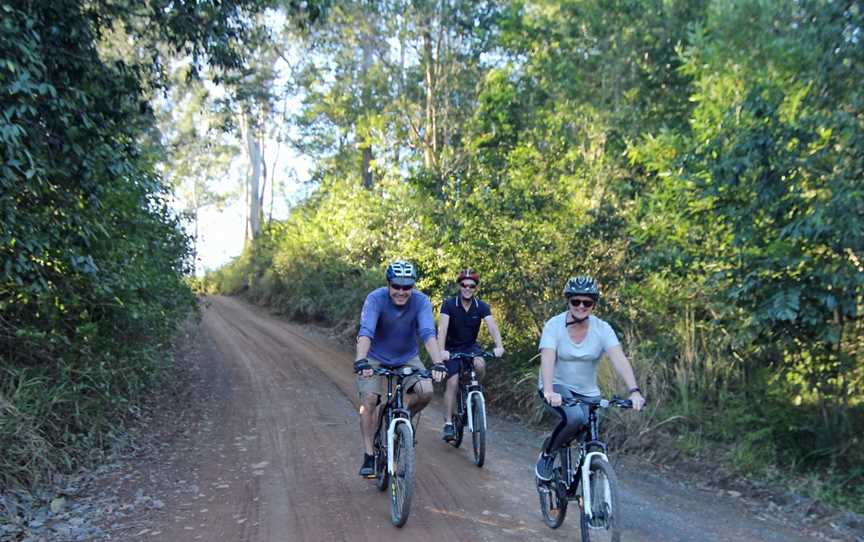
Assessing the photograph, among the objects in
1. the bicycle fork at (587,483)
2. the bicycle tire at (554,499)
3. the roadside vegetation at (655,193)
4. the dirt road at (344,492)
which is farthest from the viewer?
the roadside vegetation at (655,193)

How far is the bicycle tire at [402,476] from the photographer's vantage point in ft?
17.3

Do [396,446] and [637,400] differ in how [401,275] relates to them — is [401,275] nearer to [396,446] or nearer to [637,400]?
[396,446]

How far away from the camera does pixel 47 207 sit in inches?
280

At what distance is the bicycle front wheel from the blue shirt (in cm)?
191

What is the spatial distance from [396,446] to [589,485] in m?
1.67

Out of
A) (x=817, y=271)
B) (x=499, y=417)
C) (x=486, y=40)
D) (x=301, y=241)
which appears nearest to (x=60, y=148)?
(x=499, y=417)

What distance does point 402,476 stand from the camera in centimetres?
543

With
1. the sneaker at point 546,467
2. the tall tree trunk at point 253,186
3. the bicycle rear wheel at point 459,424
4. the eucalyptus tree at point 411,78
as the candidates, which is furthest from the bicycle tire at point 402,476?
the tall tree trunk at point 253,186

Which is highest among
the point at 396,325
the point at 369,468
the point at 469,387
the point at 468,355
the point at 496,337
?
the point at 396,325

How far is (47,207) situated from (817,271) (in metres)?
7.78

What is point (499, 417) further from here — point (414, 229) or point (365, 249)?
point (365, 249)

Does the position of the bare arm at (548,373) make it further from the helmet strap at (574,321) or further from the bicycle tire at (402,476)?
the bicycle tire at (402,476)

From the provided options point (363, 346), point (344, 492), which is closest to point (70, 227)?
point (363, 346)

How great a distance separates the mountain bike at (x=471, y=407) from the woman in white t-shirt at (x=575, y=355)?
6.79 ft
